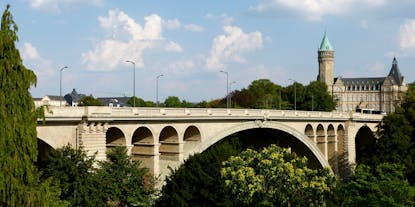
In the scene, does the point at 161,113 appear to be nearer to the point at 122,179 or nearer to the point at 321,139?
the point at 122,179

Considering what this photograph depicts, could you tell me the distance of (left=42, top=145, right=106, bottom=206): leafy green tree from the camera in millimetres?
29281

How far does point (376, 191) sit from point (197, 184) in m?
13.3

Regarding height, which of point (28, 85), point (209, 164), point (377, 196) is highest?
point (28, 85)

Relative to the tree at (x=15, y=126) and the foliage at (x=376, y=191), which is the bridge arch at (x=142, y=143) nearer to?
the foliage at (x=376, y=191)

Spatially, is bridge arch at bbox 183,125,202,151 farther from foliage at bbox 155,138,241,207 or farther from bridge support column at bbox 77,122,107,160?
bridge support column at bbox 77,122,107,160

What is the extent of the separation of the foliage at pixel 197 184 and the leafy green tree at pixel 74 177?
529 cm

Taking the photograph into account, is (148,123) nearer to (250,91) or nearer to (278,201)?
(278,201)

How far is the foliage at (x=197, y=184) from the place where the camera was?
33.5m

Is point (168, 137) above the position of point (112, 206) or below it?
above

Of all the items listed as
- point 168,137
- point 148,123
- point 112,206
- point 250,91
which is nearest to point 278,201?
point 112,206

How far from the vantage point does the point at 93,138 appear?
112 feet

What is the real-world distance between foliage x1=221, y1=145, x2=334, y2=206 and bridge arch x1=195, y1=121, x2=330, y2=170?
1795 cm

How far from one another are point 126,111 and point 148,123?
266 cm

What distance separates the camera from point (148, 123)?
39156 millimetres
